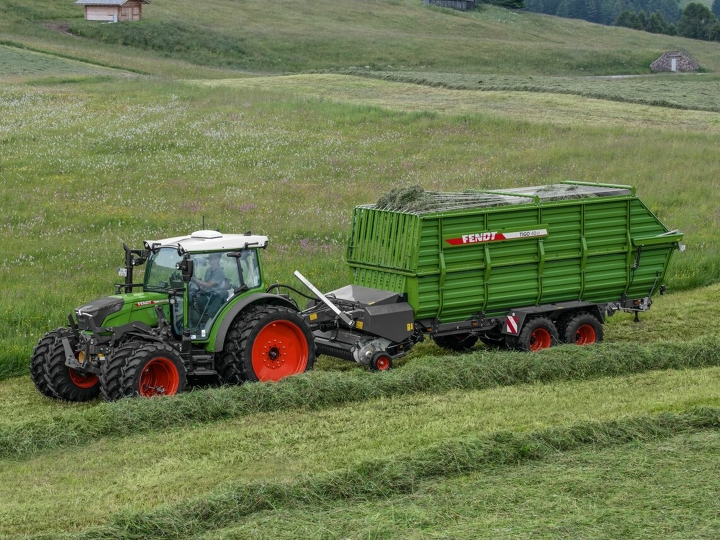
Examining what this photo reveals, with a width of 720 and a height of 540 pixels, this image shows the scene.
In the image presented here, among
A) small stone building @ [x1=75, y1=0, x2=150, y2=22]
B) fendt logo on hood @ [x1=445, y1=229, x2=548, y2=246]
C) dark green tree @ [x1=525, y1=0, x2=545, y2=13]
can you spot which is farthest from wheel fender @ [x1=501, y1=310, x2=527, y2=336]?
dark green tree @ [x1=525, y1=0, x2=545, y2=13]

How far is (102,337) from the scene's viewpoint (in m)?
12.2

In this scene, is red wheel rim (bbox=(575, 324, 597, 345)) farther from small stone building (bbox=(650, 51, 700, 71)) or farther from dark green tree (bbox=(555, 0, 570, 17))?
dark green tree (bbox=(555, 0, 570, 17))

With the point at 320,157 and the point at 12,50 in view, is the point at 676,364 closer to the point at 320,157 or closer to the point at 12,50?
the point at 320,157

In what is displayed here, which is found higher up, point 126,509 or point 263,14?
point 263,14

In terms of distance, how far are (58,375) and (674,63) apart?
7412cm

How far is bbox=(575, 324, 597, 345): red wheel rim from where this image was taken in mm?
15695

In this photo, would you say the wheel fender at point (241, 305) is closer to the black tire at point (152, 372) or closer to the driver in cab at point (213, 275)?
the driver in cab at point (213, 275)

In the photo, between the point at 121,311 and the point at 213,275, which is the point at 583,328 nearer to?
the point at 213,275

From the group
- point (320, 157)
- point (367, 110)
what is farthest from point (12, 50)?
point (320, 157)

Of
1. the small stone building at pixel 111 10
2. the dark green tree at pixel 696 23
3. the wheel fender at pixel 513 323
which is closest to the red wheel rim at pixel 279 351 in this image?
the wheel fender at pixel 513 323

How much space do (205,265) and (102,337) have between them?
60.8 inches

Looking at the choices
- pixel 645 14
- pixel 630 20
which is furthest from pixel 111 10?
pixel 645 14

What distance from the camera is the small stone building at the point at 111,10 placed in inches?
2874

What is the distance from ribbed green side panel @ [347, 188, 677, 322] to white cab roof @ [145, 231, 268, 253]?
233 cm
